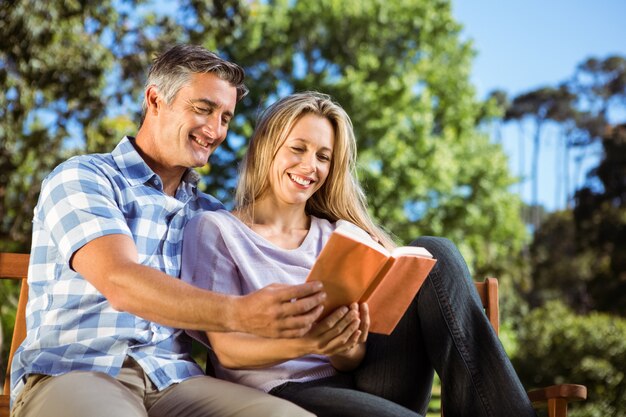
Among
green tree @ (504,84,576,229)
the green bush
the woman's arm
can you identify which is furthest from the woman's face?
green tree @ (504,84,576,229)

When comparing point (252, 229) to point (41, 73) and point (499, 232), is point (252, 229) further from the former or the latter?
point (499, 232)

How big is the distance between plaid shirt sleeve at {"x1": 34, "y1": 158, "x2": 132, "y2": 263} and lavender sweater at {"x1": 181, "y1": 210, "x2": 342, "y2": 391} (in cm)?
27

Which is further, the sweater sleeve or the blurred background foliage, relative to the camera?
the blurred background foliage

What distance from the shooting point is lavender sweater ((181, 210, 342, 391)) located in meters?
2.07

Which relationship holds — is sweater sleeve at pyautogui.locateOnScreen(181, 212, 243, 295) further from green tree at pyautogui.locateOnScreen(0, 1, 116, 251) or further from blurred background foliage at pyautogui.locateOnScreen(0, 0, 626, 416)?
green tree at pyautogui.locateOnScreen(0, 1, 116, 251)

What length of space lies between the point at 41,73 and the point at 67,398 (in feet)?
20.5

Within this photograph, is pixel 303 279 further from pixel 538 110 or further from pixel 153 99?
pixel 538 110

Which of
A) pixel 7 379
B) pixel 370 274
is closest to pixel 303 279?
pixel 370 274

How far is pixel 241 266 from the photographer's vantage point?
84.4 inches

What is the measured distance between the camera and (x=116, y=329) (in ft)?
6.17

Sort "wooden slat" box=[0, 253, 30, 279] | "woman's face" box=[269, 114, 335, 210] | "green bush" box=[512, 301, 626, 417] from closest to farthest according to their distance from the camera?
"woman's face" box=[269, 114, 335, 210] → "wooden slat" box=[0, 253, 30, 279] → "green bush" box=[512, 301, 626, 417]

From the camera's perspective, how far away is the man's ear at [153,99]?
7.46ft

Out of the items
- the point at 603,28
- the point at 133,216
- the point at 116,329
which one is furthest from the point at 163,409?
the point at 603,28

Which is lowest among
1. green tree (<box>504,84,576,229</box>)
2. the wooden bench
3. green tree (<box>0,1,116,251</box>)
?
the wooden bench
